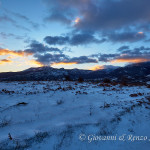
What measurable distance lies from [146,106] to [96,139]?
5493 millimetres

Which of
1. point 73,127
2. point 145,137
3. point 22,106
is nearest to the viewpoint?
point 145,137

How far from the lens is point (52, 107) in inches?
299

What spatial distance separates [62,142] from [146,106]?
269 inches

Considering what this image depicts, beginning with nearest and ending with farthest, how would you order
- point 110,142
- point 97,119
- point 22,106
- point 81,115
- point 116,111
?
point 110,142 < point 97,119 < point 81,115 < point 116,111 < point 22,106

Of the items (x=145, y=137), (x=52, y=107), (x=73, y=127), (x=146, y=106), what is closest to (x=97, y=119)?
(x=73, y=127)

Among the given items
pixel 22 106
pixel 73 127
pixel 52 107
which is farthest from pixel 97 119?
pixel 22 106

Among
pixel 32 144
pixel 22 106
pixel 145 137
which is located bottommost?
pixel 145 137

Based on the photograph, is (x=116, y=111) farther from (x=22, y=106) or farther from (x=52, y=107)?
(x=22, y=106)

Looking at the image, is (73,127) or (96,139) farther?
(73,127)

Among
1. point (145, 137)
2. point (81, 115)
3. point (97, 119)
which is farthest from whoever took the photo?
point (81, 115)

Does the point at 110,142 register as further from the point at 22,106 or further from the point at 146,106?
the point at 22,106

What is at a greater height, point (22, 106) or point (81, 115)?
point (22, 106)

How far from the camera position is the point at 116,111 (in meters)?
6.90

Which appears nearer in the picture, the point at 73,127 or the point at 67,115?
the point at 73,127
